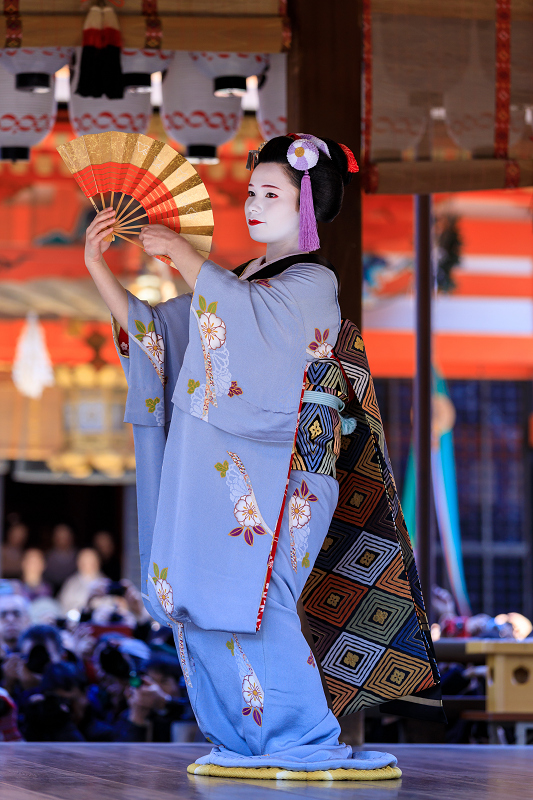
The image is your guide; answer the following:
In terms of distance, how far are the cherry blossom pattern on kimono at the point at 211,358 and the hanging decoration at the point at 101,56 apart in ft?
4.91

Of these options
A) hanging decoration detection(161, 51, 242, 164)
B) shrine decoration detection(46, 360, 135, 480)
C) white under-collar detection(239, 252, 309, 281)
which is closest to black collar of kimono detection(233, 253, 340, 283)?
white under-collar detection(239, 252, 309, 281)

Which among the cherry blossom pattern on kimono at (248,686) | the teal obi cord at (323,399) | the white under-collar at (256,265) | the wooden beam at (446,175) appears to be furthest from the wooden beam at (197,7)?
the cherry blossom pattern on kimono at (248,686)

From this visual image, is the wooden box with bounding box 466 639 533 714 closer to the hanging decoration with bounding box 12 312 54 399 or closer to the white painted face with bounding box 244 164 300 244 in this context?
the white painted face with bounding box 244 164 300 244

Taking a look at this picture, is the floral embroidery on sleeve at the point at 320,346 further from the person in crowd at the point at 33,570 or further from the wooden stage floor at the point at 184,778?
the person in crowd at the point at 33,570

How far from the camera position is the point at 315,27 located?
11.1ft

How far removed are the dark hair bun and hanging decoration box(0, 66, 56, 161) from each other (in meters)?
2.03

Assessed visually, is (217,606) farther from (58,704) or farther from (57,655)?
(57,655)

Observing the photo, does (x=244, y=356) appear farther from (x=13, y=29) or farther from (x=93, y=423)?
(x=93, y=423)

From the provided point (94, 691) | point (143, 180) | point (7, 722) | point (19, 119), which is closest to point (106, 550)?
point (94, 691)

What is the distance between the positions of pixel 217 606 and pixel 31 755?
68 cm

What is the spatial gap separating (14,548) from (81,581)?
2.81ft

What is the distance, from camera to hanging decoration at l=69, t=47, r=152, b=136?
4211mm

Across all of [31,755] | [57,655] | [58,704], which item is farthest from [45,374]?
[31,755]

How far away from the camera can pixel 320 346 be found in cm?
239
